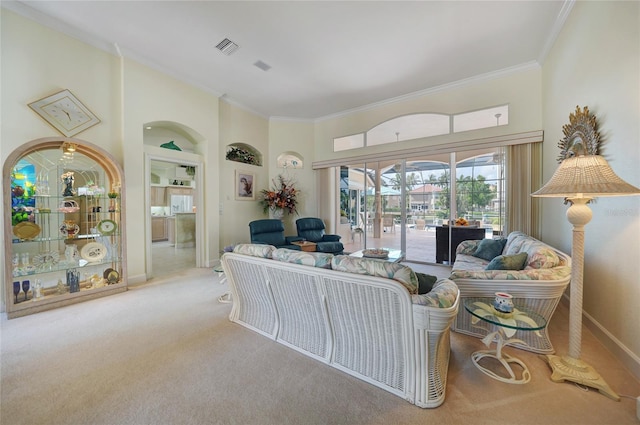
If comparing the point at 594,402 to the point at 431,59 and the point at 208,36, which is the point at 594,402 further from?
the point at 208,36

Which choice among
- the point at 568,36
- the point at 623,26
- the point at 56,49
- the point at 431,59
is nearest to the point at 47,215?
the point at 56,49

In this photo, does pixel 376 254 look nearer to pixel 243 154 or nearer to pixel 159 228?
pixel 243 154

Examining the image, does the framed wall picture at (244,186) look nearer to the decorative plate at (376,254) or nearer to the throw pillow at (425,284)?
the decorative plate at (376,254)

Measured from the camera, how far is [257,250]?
213 centimetres

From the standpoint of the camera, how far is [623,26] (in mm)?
1957

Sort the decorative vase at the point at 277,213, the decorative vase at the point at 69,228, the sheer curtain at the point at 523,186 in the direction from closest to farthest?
the decorative vase at the point at 69,228 → the sheer curtain at the point at 523,186 → the decorative vase at the point at 277,213

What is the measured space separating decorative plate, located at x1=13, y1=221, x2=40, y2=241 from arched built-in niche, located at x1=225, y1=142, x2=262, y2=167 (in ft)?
10.2

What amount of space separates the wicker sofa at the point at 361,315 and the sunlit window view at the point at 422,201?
137 inches

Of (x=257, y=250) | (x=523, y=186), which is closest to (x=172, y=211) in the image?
(x=257, y=250)

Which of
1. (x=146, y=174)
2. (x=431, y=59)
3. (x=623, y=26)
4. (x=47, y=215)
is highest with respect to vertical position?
(x=431, y=59)

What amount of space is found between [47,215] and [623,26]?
19.7 ft

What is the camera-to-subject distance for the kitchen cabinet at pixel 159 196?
24.7 ft

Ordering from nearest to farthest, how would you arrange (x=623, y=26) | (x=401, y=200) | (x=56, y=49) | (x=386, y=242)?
1. (x=623, y=26)
2. (x=56, y=49)
3. (x=401, y=200)
4. (x=386, y=242)

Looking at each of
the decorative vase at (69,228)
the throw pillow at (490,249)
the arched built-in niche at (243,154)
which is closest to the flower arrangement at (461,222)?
the throw pillow at (490,249)
